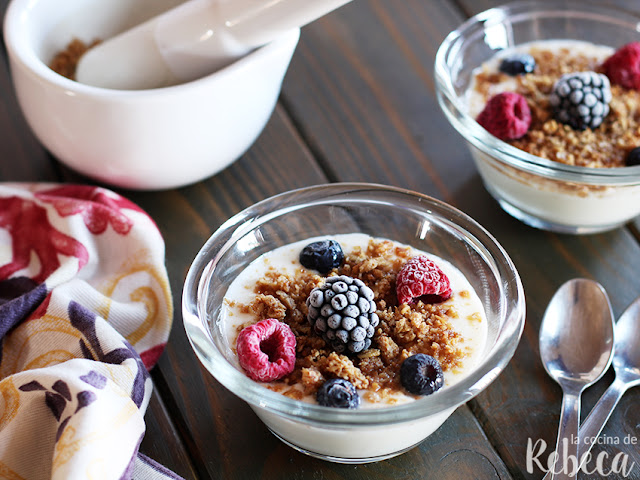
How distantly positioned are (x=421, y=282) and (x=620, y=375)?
1.28 ft

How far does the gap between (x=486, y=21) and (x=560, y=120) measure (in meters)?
0.34

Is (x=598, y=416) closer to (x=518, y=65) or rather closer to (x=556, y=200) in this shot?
(x=556, y=200)

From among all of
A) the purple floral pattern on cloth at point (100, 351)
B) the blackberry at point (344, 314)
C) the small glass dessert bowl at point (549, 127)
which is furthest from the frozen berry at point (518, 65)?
the purple floral pattern on cloth at point (100, 351)

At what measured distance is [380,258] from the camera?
4.25ft

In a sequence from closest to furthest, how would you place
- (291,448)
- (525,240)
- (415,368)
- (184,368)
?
(415,368), (291,448), (184,368), (525,240)

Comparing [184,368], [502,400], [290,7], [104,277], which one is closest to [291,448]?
[184,368]

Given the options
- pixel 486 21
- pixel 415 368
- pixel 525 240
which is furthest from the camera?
pixel 486 21

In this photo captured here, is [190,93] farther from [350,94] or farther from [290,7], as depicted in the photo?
[350,94]

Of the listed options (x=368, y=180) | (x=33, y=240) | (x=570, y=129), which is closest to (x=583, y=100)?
(x=570, y=129)

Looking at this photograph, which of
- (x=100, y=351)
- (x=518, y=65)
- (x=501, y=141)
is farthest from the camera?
(x=518, y=65)

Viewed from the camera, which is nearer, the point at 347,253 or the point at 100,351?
the point at 100,351

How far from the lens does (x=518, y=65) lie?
5.62 ft

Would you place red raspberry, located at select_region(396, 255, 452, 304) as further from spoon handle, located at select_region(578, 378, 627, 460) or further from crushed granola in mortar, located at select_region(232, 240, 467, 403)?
spoon handle, located at select_region(578, 378, 627, 460)

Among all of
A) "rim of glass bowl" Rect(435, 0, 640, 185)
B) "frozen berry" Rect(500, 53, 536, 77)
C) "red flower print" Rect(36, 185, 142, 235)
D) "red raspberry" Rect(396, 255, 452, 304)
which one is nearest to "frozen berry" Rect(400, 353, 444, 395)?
"red raspberry" Rect(396, 255, 452, 304)
